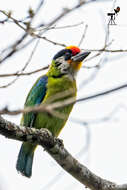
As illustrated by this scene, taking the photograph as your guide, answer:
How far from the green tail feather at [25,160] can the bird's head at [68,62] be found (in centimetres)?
95

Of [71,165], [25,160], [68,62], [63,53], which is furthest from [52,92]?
[71,165]

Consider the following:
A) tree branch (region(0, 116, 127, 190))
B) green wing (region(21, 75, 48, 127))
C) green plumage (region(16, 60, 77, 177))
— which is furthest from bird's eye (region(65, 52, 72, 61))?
tree branch (region(0, 116, 127, 190))

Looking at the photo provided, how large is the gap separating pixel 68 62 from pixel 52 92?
21.8 inches

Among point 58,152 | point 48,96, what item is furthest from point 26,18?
point 48,96

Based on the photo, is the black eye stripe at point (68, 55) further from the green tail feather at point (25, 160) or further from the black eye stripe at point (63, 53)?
the green tail feather at point (25, 160)

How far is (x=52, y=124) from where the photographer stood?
4617 mm

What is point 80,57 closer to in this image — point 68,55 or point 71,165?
point 68,55

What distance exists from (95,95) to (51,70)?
3.17 m

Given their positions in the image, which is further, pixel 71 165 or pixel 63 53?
pixel 63 53

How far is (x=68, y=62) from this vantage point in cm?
508

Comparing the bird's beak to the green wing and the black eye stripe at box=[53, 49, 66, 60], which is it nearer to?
the black eye stripe at box=[53, 49, 66, 60]

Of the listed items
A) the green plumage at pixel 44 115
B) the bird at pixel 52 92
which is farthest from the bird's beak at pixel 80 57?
the green plumage at pixel 44 115

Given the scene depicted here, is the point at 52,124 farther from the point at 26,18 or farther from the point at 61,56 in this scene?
the point at 26,18

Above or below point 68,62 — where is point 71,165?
below
